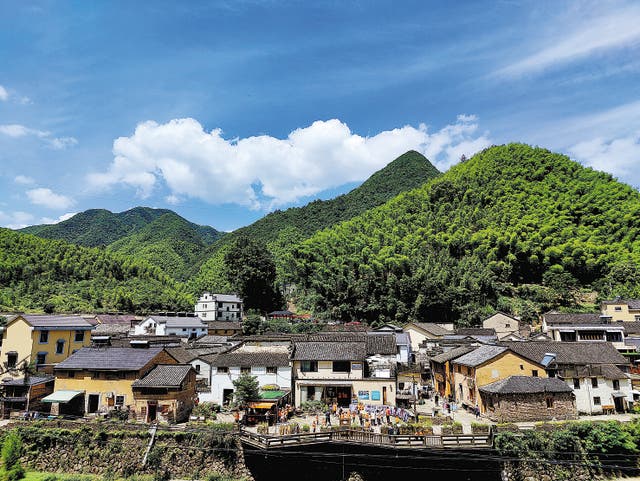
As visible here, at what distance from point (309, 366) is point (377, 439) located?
905cm

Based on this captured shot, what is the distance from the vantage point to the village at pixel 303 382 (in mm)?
25344

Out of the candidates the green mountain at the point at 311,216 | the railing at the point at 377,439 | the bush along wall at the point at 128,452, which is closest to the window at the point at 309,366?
the bush along wall at the point at 128,452

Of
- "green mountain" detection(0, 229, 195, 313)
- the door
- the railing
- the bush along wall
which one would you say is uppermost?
"green mountain" detection(0, 229, 195, 313)

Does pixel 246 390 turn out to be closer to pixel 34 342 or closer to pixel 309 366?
pixel 309 366

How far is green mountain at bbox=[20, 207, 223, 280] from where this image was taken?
125m

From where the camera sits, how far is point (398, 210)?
87.8 m

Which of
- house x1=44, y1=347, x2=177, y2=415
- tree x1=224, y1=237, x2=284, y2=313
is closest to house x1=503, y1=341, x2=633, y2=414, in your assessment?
house x1=44, y1=347, x2=177, y2=415

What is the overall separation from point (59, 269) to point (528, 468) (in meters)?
77.7

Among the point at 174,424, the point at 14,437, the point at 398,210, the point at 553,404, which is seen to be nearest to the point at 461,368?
the point at 553,404

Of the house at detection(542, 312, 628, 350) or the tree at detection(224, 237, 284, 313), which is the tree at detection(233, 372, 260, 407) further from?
the tree at detection(224, 237, 284, 313)

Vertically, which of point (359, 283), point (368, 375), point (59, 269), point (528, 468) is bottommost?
point (528, 468)

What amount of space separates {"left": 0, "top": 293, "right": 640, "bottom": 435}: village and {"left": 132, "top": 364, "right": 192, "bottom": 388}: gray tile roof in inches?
3.0

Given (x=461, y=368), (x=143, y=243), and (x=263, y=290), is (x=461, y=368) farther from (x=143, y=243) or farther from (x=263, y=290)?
(x=143, y=243)

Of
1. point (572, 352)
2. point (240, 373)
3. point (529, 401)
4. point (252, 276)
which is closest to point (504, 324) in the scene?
point (572, 352)
